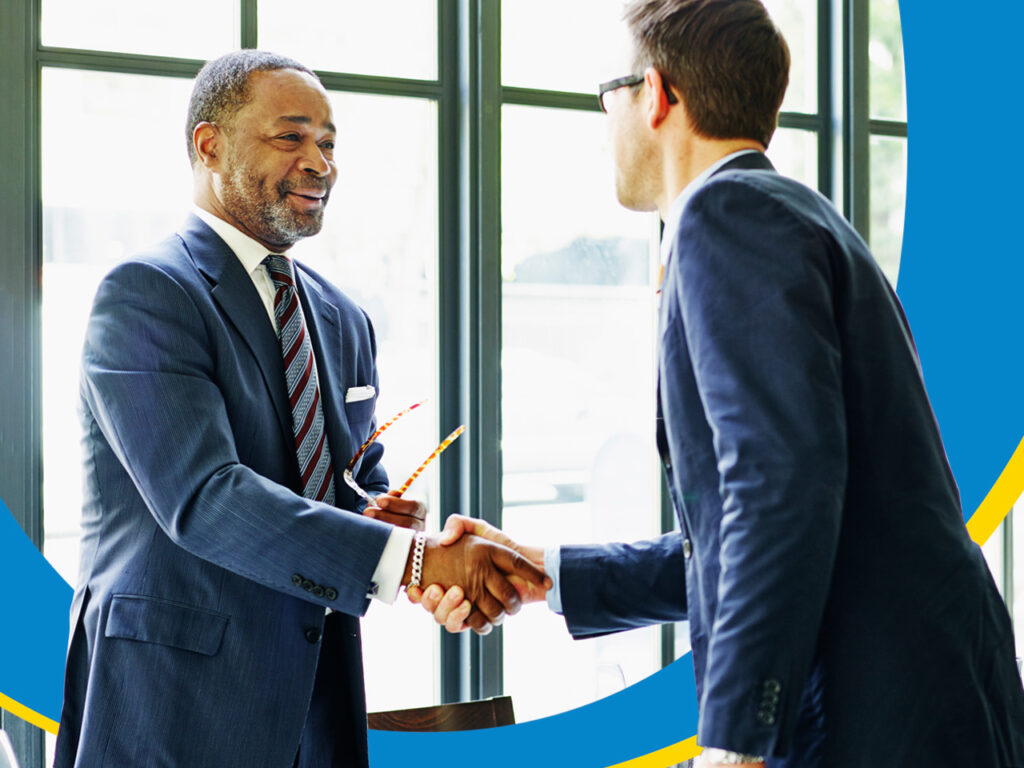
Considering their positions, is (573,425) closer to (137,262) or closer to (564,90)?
(564,90)

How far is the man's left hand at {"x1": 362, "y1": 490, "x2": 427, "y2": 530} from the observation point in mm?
2203

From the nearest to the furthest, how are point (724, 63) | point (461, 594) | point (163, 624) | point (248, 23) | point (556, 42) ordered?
point (724, 63) < point (163, 624) < point (461, 594) < point (248, 23) < point (556, 42)

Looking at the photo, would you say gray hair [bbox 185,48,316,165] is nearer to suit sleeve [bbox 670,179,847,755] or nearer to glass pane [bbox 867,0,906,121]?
suit sleeve [bbox 670,179,847,755]

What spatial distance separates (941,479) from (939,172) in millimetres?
3002

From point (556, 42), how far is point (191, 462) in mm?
2723

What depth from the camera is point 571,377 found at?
4082 millimetres

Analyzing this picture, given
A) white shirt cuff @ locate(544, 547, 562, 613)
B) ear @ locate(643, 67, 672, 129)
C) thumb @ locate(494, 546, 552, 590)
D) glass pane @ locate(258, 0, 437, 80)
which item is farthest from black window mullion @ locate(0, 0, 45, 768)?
ear @ locate(643, 67, 672, 129)

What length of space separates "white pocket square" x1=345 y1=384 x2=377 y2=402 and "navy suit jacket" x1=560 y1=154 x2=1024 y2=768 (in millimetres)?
1023

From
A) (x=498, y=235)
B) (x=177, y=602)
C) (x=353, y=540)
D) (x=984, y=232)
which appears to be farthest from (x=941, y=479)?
(x=984, y=232)

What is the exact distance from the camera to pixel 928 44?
12.8 ft

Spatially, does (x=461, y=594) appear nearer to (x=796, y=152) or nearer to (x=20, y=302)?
(x=20, y=302)

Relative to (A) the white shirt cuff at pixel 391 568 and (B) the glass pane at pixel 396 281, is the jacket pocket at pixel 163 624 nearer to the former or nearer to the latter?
(A) the white shirt cuff at pixel 391 568

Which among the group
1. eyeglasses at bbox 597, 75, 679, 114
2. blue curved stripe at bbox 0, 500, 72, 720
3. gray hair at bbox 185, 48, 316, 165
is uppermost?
gray hair at bbox 185, 48, 316, 165

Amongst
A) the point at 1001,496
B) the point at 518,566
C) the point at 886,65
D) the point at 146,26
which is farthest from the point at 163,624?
the point at 886,65
